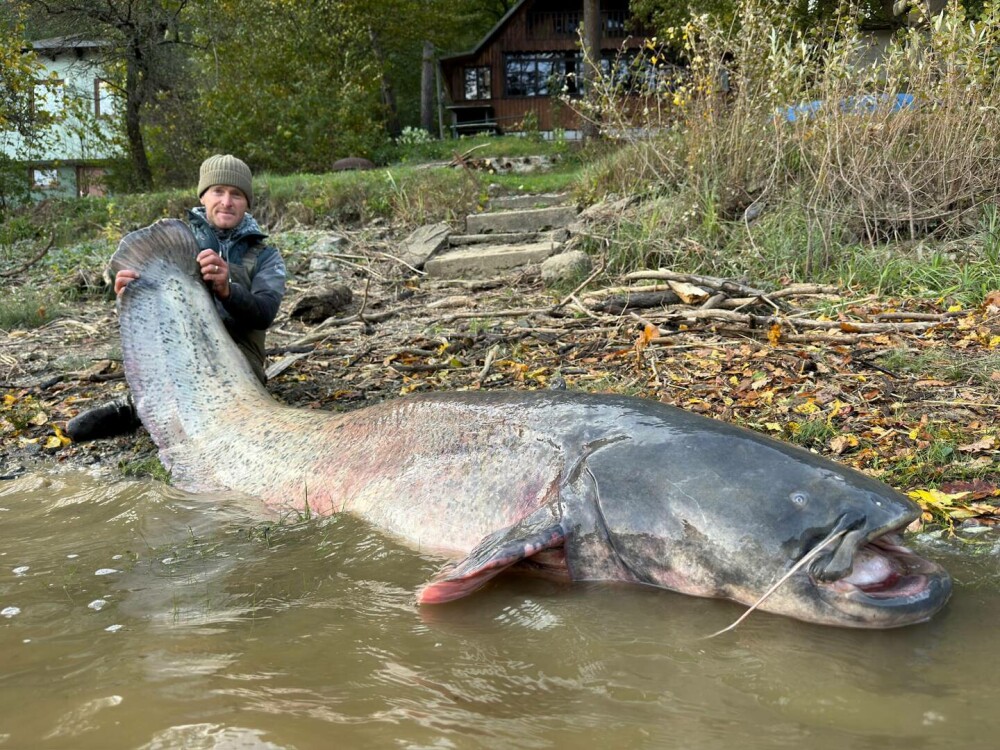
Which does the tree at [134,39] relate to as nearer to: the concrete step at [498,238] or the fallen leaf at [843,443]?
the concrete step at [498,238]

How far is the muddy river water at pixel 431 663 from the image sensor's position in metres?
1.71

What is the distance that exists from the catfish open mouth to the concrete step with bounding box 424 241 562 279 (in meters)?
5.85

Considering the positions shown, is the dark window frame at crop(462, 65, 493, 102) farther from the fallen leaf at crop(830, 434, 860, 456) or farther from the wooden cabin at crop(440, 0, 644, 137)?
the fallen leaf at crop(830, 434, 860, 456)

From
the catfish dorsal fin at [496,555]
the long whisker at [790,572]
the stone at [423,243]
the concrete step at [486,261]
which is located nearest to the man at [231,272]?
the catfish dorsal fin at [496,555]

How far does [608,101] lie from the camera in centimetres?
767

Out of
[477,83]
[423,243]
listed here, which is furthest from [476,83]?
[423,243]

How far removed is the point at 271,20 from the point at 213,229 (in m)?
18.8

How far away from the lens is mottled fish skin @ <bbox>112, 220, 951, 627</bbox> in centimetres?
218

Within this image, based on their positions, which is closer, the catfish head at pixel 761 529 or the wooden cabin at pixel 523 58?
the catfish head at pixel 761 529

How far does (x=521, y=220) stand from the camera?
9.61 m

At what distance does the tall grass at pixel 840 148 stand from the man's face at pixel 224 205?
136 inches

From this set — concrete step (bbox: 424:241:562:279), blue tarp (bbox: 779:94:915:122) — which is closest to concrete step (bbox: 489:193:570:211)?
concrete step (bbox: 424:241:562:279)

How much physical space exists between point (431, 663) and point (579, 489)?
72 centimetres

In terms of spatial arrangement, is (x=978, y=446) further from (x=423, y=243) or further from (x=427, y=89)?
(x=427, y=89)
